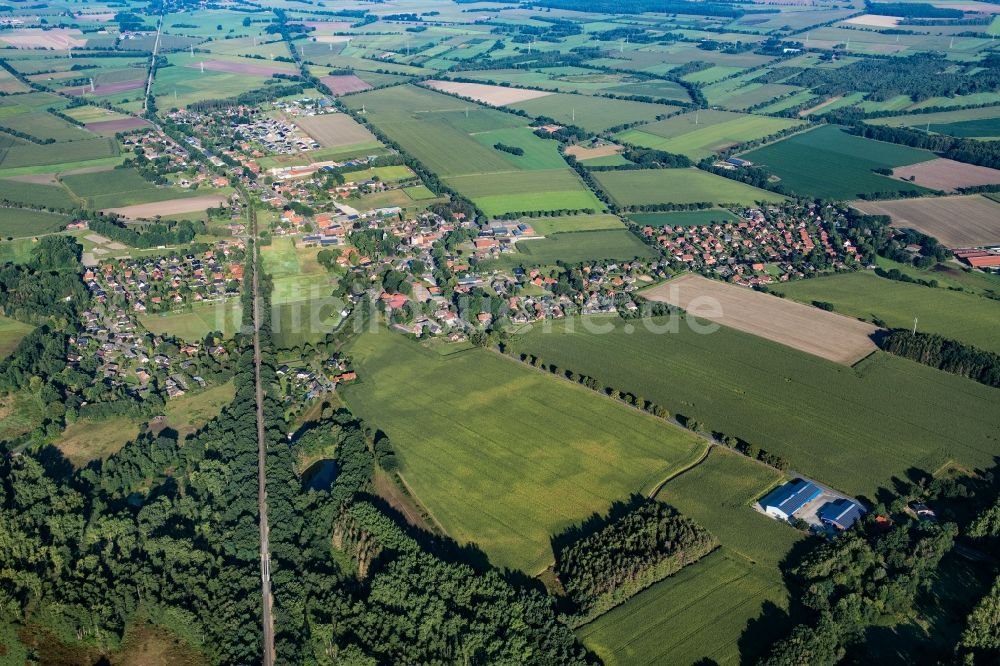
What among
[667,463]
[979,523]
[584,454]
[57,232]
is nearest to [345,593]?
[584,454]

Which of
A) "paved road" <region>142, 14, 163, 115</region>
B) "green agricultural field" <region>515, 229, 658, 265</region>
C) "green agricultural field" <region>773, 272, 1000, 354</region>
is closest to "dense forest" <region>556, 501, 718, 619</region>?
"green agricultural field" <region>773, 272, 1000, 354</region>

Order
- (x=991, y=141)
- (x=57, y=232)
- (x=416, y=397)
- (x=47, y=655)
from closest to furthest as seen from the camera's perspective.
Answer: (x=47, y=655) < (x=416, y=397) < (x=57, y=232) < (x=991, y=141)

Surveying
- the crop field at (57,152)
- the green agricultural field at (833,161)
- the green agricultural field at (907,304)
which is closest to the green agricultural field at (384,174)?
the crop field at (57,152)

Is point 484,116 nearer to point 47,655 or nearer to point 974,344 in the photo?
point 974,344

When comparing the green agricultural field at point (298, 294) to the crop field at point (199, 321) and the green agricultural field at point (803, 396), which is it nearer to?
the crop field at point (199, 321)

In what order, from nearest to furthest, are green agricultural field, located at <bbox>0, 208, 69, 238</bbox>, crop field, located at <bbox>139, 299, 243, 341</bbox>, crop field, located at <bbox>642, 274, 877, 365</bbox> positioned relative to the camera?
crop field, located at <bbox>642, 274, 877, 365</bbox>, crop field, located at <bbox>139, 299, 243, 341</bbox>, green agricultural field, located at <bbox>0, 208, 69, 238</bbox>

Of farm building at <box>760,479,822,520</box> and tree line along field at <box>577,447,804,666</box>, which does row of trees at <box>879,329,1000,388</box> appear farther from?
tree line along field at <box>577,447,804,666</box>
